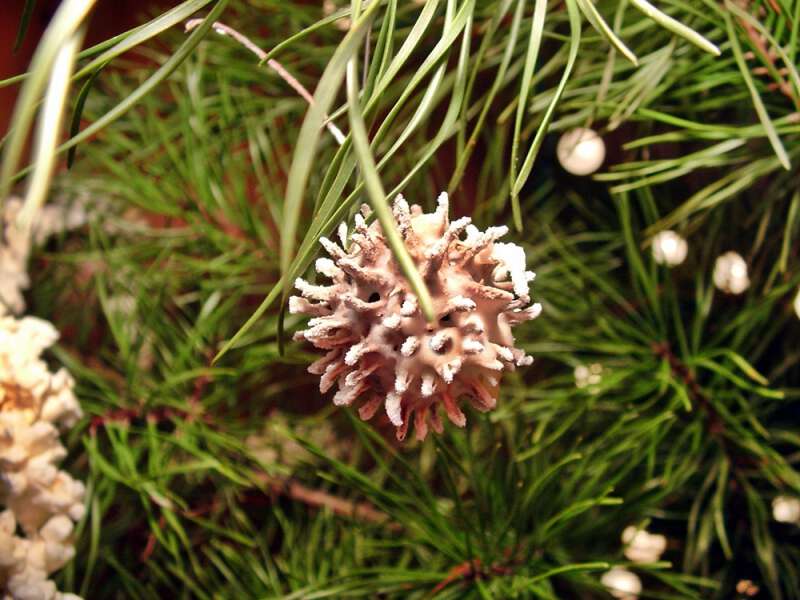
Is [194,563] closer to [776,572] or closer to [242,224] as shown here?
[242,224]

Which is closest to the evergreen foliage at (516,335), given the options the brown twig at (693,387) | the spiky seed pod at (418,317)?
the brown twig at (693,387)

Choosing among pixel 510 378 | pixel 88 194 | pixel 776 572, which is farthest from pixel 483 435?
pixel 88 194

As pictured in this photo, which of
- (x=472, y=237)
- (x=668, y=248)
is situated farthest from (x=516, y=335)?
(x=472, y=237)

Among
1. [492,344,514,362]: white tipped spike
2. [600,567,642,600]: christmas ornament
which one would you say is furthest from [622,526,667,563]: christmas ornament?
[492,344,514,362]: white tipped spike

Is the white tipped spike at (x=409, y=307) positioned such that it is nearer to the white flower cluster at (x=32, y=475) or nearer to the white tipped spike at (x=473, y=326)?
the white tipped spike at (x=473, y=326)

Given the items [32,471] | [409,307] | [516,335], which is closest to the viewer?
[409,307]

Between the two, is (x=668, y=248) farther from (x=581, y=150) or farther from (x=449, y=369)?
(x=449, y=369)

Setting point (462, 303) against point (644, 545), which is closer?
point (462, 303)

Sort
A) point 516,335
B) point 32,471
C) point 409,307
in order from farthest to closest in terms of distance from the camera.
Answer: point 516,335 < point 32,471 < point 409,307
